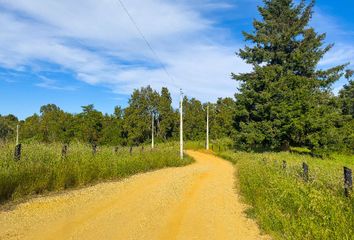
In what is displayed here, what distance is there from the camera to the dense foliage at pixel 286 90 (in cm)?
3978

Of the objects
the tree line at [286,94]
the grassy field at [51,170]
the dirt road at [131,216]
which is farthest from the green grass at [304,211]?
the tree line at [286,94]

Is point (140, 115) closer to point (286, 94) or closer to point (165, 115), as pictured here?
point (165, 115)

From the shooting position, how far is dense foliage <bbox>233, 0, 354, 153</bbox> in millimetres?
39781

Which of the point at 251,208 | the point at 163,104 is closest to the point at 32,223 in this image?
the point at 251,208

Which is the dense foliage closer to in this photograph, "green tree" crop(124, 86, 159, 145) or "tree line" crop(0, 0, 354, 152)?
"tree line" crop(0, 0, 354, 152)

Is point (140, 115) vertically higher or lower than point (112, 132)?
higher

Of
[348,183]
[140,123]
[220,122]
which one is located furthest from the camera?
[220,122]

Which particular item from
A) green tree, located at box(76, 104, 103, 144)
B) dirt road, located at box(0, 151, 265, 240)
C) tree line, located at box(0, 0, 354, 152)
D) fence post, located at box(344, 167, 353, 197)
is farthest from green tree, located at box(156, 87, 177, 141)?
fence post, located at box(344, 167, 353, 197)

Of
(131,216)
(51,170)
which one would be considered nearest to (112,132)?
(51,170)

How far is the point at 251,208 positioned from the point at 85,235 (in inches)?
193

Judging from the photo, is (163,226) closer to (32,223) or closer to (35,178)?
(32,223)

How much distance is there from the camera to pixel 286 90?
40.8 meters

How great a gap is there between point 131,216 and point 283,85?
35151mm

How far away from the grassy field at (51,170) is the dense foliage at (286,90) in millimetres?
24144
